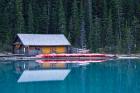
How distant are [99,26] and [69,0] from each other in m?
10.2

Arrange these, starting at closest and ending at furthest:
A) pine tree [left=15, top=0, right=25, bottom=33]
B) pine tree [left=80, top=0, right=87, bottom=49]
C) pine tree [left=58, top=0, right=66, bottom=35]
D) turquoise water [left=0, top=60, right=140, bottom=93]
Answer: turquoise water [left=0, top=60, right=140, bottom=93], pine tree [left=15, top=0, right=25, bottom=33], pine tree [left=80, top=0, right=87, bottom=49], pine tree [left=58, top=0, right=66, bottom=35]

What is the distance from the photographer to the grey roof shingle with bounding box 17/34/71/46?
5572cm

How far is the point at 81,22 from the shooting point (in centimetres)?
6519

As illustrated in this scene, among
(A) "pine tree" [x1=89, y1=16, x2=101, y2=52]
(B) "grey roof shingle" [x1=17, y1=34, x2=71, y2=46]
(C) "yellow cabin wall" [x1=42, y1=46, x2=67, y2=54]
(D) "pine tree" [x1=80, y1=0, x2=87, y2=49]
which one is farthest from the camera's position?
(D) "pine tree" [x1=80, y1=0, x2=87, y2=49]

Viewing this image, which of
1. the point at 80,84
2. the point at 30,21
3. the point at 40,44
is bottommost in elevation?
the point at 80,84

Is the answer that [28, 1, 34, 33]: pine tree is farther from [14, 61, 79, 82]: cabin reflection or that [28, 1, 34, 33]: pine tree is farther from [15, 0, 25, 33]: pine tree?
[14, 61, 79, 82]: cabin reflection

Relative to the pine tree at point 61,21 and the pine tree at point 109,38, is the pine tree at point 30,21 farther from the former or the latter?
the pine tree at point 109,38

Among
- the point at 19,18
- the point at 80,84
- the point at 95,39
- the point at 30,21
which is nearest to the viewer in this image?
the point at 80,84

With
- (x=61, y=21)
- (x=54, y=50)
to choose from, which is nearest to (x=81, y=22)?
(x=61, y=21)

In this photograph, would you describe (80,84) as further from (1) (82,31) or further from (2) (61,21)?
(1) (82,31)

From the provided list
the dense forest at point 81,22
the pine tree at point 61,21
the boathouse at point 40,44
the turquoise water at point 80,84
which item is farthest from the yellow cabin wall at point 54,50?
the turquoise water at point 80,84

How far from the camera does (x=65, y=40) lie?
2270 inches

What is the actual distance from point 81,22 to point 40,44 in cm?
1176

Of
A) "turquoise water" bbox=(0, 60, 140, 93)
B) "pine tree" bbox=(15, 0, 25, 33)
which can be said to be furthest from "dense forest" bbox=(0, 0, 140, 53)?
"turquoise water" bbox=(0, 60, 140, 93)
